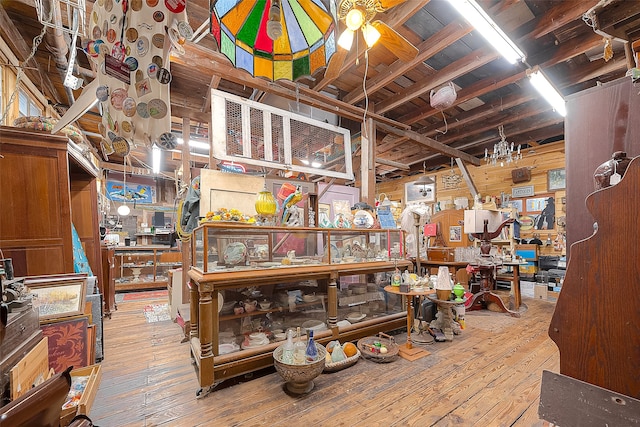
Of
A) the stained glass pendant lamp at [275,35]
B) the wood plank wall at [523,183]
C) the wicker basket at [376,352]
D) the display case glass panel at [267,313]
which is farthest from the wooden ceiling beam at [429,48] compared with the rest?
the wood plank wall at [523,183]

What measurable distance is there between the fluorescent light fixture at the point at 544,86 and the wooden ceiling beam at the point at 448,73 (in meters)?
0.60

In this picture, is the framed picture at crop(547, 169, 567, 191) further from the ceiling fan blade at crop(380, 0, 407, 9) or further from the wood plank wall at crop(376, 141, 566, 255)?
the ceiling fan blade at crop(380, 0, 407, 9)

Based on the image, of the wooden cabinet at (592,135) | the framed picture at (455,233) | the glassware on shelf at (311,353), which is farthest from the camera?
the framed picture at (455,233)

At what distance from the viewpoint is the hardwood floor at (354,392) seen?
1.75 meters

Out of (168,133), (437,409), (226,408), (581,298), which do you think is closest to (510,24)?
(581,298)

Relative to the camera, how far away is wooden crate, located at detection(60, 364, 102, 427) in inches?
62.5

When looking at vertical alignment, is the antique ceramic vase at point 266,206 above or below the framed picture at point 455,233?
above

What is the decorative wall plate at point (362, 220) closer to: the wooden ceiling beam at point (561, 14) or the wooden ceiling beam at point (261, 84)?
the wooden ceiling beam at point (261, 84)

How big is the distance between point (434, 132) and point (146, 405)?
18.9 feet

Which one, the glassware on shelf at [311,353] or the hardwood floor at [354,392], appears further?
the glassware on shelf at [311,353]

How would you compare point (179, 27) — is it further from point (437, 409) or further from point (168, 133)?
point (437, 409)

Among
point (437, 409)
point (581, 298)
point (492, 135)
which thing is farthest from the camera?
point (492, 135)

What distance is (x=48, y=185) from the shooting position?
2.38 metres

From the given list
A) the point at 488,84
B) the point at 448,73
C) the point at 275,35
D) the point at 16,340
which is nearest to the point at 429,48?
the point at 448,73
